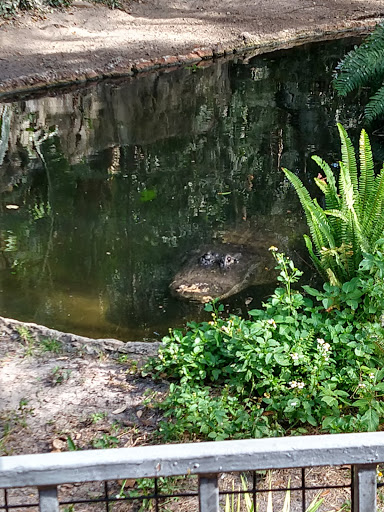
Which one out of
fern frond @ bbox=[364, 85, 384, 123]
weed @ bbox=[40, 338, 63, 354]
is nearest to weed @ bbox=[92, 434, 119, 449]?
weed @ bbox=[40, 338, 63, 354]

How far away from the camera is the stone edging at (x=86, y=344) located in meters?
4.31

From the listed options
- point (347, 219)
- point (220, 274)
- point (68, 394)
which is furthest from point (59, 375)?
point (220, 274)

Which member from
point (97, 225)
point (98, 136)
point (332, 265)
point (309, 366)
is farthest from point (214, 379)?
point (98, 136)

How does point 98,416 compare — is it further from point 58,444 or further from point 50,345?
point 50,345

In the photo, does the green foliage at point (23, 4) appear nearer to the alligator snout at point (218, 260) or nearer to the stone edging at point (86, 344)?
the alligator snout at point (218, 260)

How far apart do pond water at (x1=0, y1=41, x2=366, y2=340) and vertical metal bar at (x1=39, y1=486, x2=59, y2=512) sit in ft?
12.1

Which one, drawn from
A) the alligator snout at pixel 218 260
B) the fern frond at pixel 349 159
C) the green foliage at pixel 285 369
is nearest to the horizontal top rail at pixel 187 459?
the green foliage at pixel 285 369

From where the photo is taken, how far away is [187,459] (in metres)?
1.56

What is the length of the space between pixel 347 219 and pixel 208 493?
259 cm

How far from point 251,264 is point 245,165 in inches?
106

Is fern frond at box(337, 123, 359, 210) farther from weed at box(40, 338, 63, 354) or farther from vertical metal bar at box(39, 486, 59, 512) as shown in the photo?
vertical metal bar at box(39, 486, 59, 512)

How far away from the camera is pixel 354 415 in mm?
3436

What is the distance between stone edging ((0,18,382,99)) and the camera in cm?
1161

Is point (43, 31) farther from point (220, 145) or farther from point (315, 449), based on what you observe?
point (315, 449)
